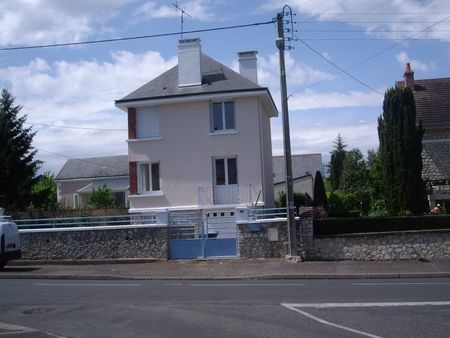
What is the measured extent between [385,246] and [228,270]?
5.87 metres

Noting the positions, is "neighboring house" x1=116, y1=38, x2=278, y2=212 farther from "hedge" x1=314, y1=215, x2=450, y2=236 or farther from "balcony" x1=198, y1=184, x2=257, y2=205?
"hedge" x1=314, y1=215, x2=450, y2=236

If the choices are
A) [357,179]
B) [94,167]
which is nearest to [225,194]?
[357,179]

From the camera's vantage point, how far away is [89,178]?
5575cm

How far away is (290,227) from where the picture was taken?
19469mm

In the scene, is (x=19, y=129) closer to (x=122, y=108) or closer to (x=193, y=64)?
(x=122, y=108)

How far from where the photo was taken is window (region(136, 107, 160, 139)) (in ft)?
92.9

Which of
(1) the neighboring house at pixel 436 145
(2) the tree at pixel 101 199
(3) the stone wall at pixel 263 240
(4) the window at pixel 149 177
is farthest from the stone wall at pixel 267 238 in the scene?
(2) the tree at pixel 101 199

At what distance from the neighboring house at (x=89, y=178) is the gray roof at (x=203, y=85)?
23680 millimetres

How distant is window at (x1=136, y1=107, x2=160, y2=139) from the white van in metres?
10.0

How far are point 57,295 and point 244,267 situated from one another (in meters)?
7.15

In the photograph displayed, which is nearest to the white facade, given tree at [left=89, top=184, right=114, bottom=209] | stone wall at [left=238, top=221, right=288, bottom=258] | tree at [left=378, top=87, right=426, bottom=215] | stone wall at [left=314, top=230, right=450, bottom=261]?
tree at [left=378, top=87, right=426, bottom=215]

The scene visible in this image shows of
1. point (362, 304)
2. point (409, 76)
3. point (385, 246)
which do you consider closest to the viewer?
point (362, 304)

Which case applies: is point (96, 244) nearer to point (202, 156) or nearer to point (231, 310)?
point (202, 156)

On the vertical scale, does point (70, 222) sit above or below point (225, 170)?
below
